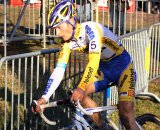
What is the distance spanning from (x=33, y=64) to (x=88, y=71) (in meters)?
1.25

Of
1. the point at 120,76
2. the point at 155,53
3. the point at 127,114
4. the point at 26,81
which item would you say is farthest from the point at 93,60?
the point at 155,53

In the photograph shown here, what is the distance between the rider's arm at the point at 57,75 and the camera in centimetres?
542

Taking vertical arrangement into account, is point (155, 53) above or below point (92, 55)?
below

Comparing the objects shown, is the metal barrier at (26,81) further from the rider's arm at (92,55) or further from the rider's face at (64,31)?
the rider's arm at (92,55)

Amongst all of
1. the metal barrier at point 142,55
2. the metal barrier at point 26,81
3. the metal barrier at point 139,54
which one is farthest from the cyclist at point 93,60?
the metal barrier at point 139,54

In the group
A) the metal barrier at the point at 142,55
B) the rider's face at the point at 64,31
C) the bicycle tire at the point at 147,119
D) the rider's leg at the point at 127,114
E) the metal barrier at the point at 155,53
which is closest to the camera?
the rider's face at the point at 64,31

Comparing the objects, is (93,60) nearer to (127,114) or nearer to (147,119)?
(127,114)

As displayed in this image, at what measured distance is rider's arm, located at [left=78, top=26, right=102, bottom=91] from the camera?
5.20 metres

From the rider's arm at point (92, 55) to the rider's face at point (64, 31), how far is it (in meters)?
0.21

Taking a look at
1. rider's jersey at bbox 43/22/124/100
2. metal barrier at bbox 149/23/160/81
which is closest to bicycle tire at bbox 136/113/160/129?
rider's jersey at bbox 43/22/124/100

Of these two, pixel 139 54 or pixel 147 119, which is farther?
pixel 139 54

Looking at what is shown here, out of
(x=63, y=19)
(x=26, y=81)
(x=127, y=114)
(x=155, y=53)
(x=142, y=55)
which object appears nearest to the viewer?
(x=63, y=19)

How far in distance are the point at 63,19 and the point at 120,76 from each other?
1089mm

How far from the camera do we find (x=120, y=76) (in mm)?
5957
